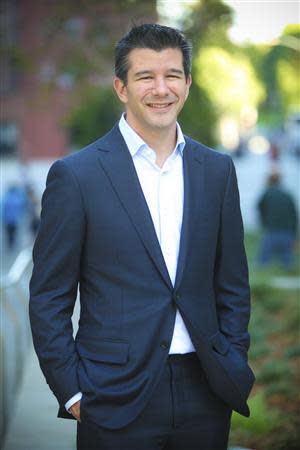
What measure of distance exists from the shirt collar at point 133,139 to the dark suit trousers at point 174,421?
70 centimetres

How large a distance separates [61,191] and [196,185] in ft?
1.51

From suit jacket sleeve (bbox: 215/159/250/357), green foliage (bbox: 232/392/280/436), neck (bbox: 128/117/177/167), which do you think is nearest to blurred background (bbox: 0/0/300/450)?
green foliage (bbox: 232/392/280/436)

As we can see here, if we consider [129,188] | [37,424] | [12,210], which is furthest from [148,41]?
[12,210]

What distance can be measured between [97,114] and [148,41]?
23.9 metres

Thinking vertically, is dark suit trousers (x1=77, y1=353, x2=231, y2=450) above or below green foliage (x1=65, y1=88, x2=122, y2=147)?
below

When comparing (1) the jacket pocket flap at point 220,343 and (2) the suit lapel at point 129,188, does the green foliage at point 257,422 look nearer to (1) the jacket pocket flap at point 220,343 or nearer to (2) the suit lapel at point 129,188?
(1) the jacket pocket flap at point 220,343

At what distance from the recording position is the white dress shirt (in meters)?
3.18

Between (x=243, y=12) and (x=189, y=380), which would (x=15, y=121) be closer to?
(x=243, y=12)

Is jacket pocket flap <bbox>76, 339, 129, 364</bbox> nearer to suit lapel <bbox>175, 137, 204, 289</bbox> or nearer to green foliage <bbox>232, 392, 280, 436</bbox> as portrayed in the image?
suit lapel <bbox>175, 137, 204, 289</bbox>

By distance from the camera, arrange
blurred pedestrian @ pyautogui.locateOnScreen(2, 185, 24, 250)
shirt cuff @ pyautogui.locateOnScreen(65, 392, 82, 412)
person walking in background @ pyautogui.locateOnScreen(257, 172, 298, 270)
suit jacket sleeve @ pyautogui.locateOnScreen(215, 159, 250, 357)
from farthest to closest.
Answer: blurred pedestrian @ pyautogui.locateOnScreen(2, 185, 24, 250)
person walking in background @ pyautogui.locateOnScreen(257, 172, 298, 270)
suit jacket sleeve @ pyautogui.locateOnScreen(215, 159, 250, 357)
shirt cuff @ pyautogui.locateOnScreen(65, 392, 82, 412)

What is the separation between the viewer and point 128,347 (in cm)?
311

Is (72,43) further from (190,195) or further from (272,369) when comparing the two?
(190,195)

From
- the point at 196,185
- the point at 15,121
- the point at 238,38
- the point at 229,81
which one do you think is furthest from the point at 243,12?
the point at 15,121

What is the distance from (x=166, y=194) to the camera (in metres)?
3.25
